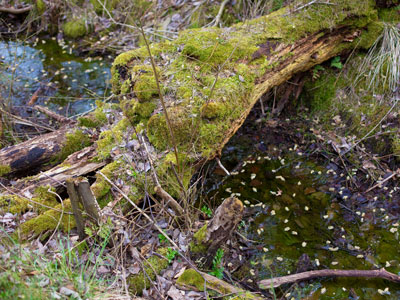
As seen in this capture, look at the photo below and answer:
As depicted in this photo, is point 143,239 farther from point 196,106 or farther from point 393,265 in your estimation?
point 393,265

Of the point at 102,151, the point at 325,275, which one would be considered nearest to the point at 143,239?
the point at 102,151

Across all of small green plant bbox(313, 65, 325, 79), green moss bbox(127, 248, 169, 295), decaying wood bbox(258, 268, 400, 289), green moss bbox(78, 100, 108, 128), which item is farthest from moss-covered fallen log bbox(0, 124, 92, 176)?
small green plant bbox(313, 65, 325, 79)

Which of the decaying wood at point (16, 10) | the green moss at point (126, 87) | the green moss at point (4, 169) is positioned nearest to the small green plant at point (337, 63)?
the green moss at point (126, 87)

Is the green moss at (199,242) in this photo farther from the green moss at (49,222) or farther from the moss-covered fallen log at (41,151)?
the moss-covered fallen log at (41,151)

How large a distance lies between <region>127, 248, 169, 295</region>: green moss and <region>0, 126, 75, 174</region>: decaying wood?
6.22 feet

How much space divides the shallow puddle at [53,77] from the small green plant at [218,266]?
361 cm

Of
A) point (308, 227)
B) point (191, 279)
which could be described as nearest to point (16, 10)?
point (191, 279)

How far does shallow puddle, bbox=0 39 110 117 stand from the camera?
19.8ft

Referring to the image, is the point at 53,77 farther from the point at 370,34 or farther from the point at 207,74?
the point at 370,34

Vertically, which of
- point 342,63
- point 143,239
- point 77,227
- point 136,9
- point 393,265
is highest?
point 136,9

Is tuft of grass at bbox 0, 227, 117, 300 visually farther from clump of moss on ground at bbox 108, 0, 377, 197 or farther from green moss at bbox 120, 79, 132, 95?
green moss at bbox 120, 79, 132, 95

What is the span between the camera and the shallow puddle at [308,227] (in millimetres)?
3551

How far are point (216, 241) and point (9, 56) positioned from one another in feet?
20.7

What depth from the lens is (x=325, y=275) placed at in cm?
344
